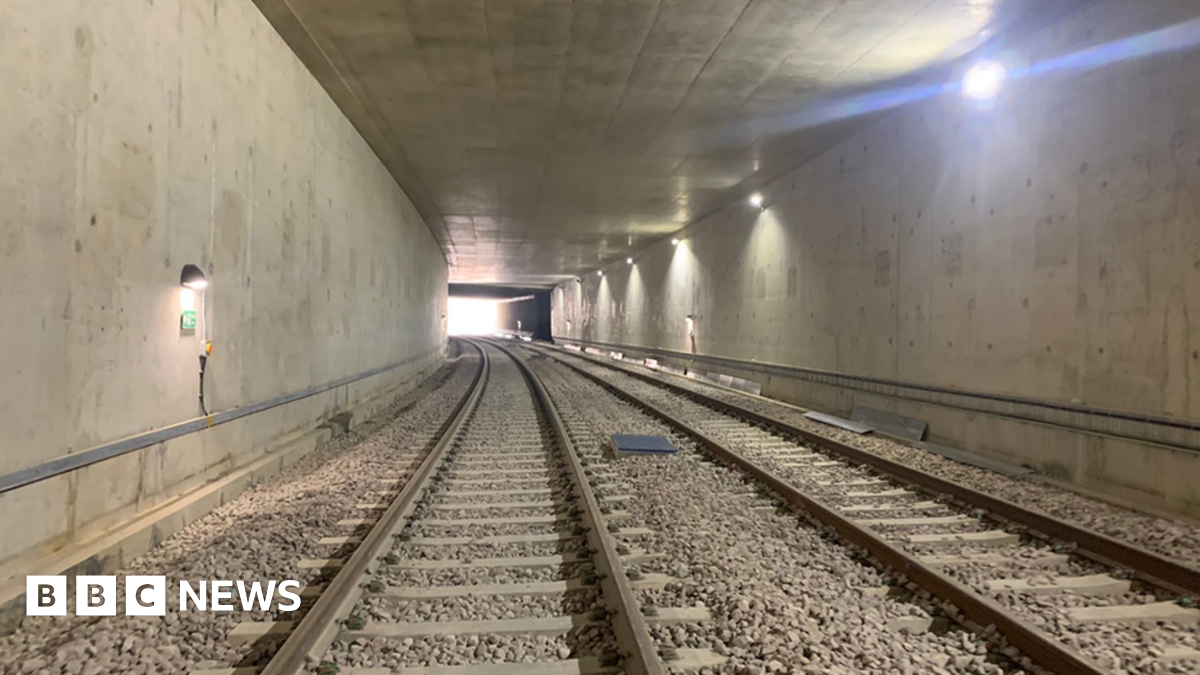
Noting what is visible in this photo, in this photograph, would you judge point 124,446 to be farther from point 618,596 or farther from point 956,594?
point 956,594

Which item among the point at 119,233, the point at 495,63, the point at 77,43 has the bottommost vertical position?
the point at 119,233

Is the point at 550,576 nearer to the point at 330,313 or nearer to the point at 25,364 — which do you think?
the point at 25,364

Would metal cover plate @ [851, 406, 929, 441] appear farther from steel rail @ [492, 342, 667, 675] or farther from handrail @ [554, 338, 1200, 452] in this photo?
steel rail @ [492, 342, 667, 675]

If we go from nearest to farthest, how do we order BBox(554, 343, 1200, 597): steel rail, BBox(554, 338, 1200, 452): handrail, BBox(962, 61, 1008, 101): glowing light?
BBox(554, 343, 1200, 597): steel rail < BBox(554, 338, 1200, 452): handrail < BBox(962, 61, 1008, 101): glowing light

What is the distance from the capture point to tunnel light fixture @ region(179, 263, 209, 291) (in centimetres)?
548

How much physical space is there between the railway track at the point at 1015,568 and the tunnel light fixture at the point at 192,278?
19.4ft

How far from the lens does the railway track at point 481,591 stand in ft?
10.3

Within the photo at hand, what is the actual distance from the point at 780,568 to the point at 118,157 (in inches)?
227

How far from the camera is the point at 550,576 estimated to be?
422 centimetres

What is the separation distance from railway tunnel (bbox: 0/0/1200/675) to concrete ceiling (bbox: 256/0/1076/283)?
2.9 inches

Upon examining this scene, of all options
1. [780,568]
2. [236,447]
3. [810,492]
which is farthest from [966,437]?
[236,447]

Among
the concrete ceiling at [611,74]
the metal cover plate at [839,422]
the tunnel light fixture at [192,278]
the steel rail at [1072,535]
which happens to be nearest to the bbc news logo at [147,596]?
the tunnel light fixture at [192,278]

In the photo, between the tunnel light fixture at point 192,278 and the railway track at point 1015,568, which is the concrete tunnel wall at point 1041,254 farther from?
the tunnel light fixture at point 192,278

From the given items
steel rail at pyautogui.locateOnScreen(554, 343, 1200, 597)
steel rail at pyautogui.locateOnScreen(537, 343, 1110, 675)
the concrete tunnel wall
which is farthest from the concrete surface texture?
the concrete tunnel wall
